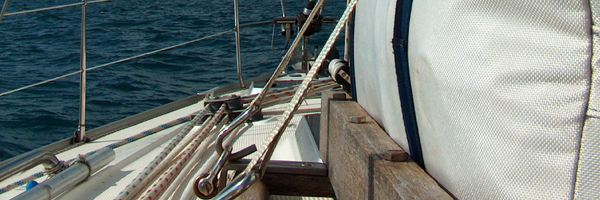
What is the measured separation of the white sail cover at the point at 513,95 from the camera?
0.49 m

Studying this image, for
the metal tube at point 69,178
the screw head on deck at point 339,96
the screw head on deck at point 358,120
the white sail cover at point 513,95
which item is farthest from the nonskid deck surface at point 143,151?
the white sail cover at point 513,95

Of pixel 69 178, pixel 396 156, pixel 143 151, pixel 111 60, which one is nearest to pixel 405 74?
pixel 396 156

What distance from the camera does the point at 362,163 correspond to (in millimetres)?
857

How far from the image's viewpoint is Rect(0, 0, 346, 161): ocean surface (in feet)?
17.1

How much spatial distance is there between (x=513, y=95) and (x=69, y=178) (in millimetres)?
1230

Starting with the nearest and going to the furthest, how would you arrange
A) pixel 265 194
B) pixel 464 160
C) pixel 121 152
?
pixel 464 160 → pixel 265 194 → pixel 121 152

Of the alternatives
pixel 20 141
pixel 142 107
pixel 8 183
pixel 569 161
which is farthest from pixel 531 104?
pixel 142 107

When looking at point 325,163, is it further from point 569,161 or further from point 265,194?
point 569,161

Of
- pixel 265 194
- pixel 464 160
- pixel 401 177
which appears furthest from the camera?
pixel 265 194

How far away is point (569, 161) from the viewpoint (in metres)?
0.50

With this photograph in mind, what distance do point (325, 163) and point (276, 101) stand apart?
100 centimetres

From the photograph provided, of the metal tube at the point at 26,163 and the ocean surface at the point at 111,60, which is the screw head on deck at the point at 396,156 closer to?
the metal tube at the point at 26,163

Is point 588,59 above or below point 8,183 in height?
above

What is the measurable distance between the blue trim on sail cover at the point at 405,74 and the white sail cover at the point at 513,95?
0.04 meters
